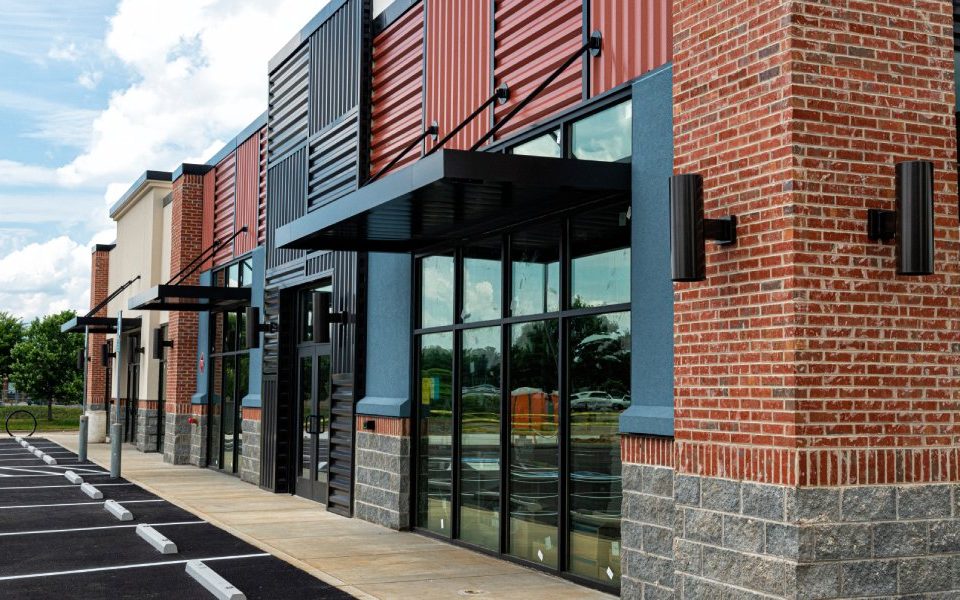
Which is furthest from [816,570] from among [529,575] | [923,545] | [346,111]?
[346,111]

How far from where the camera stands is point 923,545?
22.0 feet

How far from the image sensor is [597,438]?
9.45 meters

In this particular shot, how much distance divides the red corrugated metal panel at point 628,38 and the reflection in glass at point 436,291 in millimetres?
3771

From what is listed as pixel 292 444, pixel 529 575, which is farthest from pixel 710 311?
pixel 292 444

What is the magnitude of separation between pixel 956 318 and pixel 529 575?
4768 mm

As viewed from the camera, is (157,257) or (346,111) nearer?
(346,111)

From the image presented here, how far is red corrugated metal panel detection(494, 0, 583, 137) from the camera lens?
1000 centimetres

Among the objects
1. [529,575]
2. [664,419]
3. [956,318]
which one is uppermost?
[956,318]

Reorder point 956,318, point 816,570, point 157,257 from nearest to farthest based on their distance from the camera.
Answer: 1. point 816,570
2. point 956,318
3. point 157,257

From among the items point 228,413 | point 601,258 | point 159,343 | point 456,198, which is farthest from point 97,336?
point 601,258

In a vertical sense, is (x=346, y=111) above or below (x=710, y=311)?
above

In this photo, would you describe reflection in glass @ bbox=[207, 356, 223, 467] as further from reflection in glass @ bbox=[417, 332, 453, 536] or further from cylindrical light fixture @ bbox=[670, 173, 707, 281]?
cylindrical light fixture @ bbox=[670, 173, 707, 281]

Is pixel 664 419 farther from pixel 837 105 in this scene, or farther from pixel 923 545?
pixel 837 105

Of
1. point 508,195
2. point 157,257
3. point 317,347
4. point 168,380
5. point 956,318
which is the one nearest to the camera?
point 956,318
